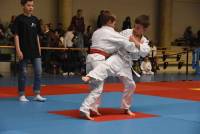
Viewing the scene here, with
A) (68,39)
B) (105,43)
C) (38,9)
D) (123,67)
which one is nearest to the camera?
(105,43)

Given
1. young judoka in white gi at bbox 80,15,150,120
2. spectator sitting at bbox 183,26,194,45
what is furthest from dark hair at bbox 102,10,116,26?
spectator sitting at bbox 183,26,194,45

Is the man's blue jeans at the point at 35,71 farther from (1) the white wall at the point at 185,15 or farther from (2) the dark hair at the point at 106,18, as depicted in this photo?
(1) the white wall at the point at 185,15

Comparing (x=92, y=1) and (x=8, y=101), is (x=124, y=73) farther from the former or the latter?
(x=92, y=1)

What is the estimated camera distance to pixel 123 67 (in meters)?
6.88

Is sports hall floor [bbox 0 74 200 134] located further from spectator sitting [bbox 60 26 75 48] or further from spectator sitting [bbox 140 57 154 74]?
spectator sitting [bbox 140 57 154 74]

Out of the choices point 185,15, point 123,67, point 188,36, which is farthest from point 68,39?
point 185,15

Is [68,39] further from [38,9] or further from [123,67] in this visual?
[123,67]

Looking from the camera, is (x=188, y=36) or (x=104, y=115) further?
(x=188, y=36)

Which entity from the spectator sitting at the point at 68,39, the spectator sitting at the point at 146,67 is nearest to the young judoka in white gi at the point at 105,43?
the spectator sitting at the point at 68,39

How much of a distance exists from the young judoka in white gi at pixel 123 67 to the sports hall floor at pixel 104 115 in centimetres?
26

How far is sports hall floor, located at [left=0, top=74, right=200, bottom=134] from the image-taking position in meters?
5.73

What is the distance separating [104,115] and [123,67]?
0.79 m

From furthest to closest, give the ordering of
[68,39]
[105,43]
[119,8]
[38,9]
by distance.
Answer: [119,8]
[38,9]
[68,39]
[105,43]

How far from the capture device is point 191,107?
8.06 metres
